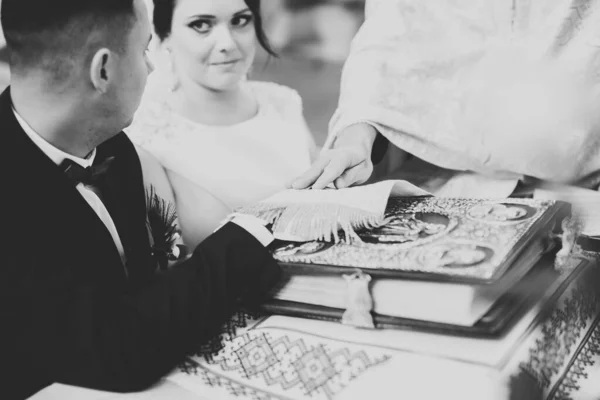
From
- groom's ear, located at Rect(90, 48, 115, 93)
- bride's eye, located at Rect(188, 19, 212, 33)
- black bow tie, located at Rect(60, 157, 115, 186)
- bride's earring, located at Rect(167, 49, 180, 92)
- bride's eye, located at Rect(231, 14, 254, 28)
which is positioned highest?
bride's eye, located at Rect(231, 14, 254, 28)

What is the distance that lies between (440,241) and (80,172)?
0.96ft

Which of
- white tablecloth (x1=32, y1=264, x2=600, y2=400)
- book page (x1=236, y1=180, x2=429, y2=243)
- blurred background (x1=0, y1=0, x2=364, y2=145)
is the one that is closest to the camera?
white tablecloth (x1=32, y1=264, x2=600, y2=400)

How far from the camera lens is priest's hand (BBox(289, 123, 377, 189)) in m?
0.63

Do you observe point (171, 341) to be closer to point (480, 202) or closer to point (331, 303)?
point (331, 303)

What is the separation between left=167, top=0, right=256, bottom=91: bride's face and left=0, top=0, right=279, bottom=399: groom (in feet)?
0.59

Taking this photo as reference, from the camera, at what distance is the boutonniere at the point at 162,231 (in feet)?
1.91

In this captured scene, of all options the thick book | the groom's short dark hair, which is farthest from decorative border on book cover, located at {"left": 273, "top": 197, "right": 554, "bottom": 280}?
the groom's short dark hair

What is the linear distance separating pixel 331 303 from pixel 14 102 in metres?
0.29

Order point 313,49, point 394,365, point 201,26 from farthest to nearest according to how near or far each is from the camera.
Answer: point 313,49, point 201,26, point 394,365

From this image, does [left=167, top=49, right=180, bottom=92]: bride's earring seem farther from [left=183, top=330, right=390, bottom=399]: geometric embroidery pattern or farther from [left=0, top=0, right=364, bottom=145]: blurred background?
[left=183, top=330, right=390, bottom=399]: geometric embroidery pattern

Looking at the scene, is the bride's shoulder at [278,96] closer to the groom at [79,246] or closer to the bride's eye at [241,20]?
the bride's eye at [241,20]

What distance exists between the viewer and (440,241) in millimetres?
470

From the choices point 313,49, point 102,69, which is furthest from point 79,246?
point 313,49

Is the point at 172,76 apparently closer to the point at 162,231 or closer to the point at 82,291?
the point at 162,231
